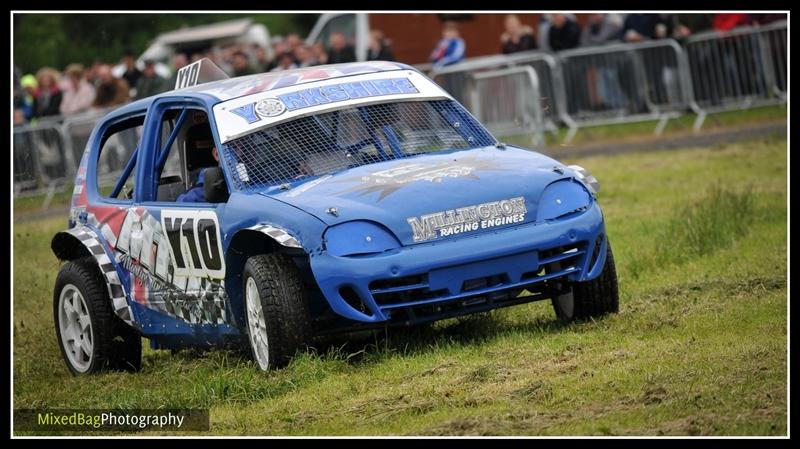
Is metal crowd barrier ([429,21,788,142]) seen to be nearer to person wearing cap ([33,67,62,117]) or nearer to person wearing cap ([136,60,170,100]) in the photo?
person wearing cap ([136,60,170,100])

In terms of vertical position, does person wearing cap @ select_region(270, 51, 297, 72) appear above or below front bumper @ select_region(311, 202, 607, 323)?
below

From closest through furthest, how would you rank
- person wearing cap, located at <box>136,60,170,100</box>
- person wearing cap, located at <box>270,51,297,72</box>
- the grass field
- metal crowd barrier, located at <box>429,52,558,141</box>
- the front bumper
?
1. the grass field
2. the front bumper
3. metal crowd barrier, located at <box>429,52,558,141</box>
4. person wearing cap, located at <box>136,60,170,100</box>
5. person wearing cap, located at <box>270,51,297,72</box>

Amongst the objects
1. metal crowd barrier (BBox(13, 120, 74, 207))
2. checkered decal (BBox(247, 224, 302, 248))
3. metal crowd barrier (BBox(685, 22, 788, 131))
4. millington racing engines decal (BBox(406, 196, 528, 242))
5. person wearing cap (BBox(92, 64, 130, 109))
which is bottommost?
metal crowd barrier (BBox(685, 22, 788, 131))

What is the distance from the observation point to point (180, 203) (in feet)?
30.4

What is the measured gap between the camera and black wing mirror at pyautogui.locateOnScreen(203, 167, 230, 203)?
29.1 feet

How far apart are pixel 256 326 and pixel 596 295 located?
1.96 metres

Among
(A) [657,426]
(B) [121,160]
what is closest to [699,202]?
(B) [121,160]

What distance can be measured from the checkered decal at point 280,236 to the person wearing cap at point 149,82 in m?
14.6

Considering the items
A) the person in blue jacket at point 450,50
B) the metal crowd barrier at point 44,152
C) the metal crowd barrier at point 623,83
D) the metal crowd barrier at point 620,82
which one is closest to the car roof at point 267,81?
the metal crowd barrier at point 620,82

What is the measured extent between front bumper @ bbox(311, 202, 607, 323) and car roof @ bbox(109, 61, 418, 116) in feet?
5.83

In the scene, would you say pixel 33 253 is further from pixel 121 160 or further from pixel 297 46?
pixel 297 46

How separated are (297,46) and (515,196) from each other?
17017 millimetres

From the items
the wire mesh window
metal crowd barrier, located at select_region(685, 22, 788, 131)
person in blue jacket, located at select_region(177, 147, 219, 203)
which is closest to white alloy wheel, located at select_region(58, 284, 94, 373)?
person in blue jacket, located at select_region(177, 147, 219, 203)

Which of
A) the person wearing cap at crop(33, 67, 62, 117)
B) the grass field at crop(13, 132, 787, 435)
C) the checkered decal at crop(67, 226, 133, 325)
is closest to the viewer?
the grass field at crop(13, 132, 787, 435)
